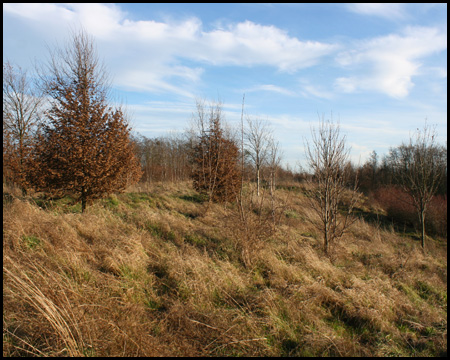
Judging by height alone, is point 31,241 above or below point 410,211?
above

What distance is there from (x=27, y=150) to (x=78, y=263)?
32.8 ft

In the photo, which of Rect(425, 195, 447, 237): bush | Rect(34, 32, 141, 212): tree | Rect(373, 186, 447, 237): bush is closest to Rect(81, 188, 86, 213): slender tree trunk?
Rect(34, 32, 141, 212): tree

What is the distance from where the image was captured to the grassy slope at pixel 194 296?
115 inches

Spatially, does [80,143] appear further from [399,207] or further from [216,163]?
[399,207]

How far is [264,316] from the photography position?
12.5 feet

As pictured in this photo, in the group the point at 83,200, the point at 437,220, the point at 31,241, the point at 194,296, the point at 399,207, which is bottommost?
the point at 437,220

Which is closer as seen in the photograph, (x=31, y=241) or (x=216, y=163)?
(x=31, y=241)

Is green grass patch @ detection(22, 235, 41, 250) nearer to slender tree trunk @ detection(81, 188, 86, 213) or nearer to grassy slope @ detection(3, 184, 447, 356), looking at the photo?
grassy slope @ detection(3, 184, 447, 356)

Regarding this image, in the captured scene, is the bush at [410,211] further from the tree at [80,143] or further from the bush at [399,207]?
the tree at [80,143]

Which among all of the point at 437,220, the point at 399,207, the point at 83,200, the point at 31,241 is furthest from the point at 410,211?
the point at 31,241

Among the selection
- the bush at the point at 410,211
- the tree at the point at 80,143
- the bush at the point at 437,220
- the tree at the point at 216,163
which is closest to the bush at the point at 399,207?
the bush at the point at 410,211

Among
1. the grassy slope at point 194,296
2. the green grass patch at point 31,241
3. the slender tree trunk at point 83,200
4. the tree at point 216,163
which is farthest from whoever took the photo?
the tree at point 216,163

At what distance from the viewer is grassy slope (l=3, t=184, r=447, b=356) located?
115 inches

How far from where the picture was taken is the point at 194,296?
414 cm
